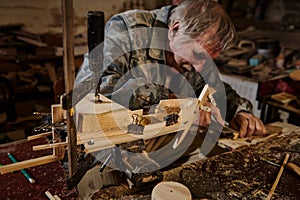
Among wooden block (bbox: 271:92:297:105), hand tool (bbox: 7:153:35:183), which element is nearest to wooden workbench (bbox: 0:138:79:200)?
hand tool (bbox: 7:153:35:183)

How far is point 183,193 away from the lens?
89 centimetres

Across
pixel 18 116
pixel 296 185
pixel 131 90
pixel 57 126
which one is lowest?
pixel 18 116

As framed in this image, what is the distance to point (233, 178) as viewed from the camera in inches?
41.6

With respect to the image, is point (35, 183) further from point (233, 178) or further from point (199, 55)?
Result: point (199, 55)

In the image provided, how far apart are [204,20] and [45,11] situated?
2492 mm

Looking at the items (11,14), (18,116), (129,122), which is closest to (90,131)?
(129,122)

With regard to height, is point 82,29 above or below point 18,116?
above

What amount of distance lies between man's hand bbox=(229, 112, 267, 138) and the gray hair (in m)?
0.41

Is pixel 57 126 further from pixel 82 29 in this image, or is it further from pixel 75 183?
pixel 82 29

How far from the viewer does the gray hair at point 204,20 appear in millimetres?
1308

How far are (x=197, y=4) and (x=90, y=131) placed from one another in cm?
76

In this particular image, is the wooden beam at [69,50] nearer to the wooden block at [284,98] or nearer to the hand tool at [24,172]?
the hand tool at [24,172]

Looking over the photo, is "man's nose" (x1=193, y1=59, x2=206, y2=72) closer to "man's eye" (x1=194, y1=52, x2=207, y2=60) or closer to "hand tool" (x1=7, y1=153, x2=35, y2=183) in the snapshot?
"man's eye" (x1=194, y1=52, x2=207, y2=60)

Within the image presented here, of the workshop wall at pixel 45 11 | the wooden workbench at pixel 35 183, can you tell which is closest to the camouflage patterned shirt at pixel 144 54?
the wooden workbench at pixel 35 183
